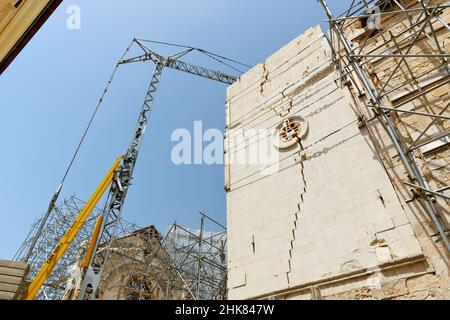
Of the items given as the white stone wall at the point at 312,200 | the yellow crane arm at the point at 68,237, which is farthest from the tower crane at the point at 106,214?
the white stone wall at the point at 312,200

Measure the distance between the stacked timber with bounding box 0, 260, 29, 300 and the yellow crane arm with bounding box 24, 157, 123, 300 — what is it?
3554 mm

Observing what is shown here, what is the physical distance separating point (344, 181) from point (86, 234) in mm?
21174

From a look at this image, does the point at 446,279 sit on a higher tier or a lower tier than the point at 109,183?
lower

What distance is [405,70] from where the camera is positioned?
25.3 feet

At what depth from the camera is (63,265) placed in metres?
21.6

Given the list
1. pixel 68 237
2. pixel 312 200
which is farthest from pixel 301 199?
pixel 68 237

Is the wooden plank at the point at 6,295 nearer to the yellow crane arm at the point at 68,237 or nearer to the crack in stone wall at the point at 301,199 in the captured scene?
the yellow crane arm at the point at 68,237

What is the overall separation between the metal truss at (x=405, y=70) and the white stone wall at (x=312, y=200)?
55cm

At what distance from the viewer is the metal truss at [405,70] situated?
19.2 feet

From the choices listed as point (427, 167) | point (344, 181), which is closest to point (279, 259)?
point (344, 181)

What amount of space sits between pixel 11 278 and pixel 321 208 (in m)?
7.65

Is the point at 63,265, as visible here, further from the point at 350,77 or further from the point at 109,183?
the point at 350,77

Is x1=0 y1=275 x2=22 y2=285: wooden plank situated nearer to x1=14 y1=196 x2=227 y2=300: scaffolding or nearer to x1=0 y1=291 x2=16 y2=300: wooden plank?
x1=0 y1=291 x2=16 y2=300: wooden plank

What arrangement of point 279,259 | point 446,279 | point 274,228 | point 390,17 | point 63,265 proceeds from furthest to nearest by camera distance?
point 63,265 → point 390,17 → point 274,228 → point 279,259 → point 446,279
